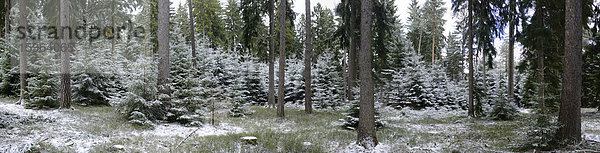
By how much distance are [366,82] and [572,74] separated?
5.05m

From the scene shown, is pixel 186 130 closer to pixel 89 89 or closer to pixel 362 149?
→ pixel 362 149

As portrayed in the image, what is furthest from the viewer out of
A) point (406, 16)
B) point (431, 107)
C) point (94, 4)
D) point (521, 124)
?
point (406, 16)

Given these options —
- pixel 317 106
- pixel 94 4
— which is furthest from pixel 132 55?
pixel 317 106

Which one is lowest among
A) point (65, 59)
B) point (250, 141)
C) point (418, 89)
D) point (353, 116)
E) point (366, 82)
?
point (250, 141)

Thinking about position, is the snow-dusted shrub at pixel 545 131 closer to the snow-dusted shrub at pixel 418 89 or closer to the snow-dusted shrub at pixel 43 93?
the snow-dusted shrub at pixel 418 89

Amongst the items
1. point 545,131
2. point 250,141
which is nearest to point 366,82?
point 250,141

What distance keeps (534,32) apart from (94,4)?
82.4 ft

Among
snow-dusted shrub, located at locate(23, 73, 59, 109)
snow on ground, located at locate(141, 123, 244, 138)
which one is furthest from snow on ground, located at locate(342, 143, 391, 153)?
snow-dusted shrub, located at locate(23, 73, 59, 109)

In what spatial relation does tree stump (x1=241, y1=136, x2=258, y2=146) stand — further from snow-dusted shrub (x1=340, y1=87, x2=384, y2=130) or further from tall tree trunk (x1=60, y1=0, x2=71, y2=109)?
tall tree trunk (x1=60, y1=0, x2=71, y2=109)

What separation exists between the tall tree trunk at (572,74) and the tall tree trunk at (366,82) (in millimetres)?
4755

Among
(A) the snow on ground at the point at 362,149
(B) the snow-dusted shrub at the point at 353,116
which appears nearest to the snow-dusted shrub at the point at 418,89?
(B) the snow-dusted shrub at the point at 353,116

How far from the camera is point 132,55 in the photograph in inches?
1086

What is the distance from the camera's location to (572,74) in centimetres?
761

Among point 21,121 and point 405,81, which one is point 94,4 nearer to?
point 21,121
